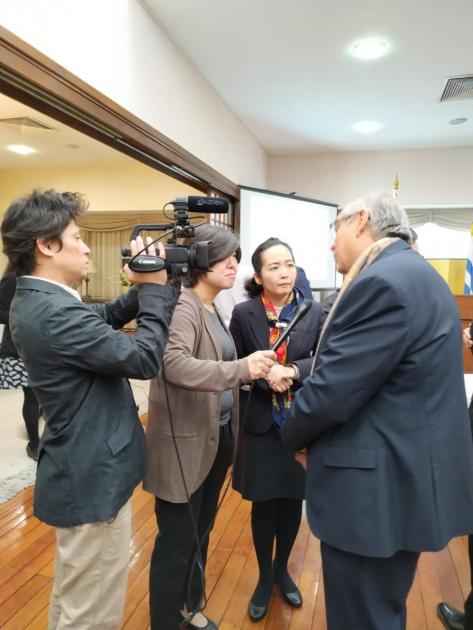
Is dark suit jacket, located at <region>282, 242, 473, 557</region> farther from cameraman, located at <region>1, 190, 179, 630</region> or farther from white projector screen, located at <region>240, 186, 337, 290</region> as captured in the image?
white projector screen, located at <region>240, 186, 337, 290</region>

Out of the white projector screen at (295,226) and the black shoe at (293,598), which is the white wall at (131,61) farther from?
the black shoe at (293,598)

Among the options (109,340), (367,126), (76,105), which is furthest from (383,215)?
(367,126)

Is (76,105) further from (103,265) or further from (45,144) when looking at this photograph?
(103,265)

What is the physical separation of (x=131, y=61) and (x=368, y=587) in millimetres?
2303

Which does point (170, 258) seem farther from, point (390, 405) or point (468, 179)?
point (468, 179)

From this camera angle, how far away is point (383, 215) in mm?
1037

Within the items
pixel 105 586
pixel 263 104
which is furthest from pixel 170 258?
pixel 263 104

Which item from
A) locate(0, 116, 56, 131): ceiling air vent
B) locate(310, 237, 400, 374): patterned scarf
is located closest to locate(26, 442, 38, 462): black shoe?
locate(310, 237, 400, 374): patterned scarf

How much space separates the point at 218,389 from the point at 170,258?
372 mm

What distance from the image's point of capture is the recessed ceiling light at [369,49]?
2482 mm

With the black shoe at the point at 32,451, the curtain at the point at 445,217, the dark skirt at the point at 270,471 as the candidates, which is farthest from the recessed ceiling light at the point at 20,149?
the dark skirt at the point at 270,471

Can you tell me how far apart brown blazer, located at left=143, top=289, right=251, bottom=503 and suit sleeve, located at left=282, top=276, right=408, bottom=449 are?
267 mm

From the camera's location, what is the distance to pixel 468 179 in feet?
14.8

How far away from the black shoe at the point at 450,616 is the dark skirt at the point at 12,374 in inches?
100
